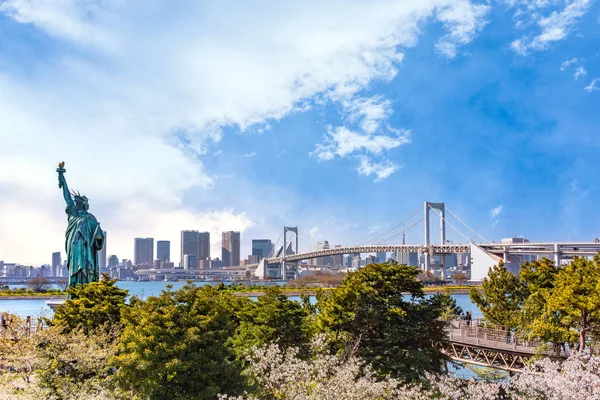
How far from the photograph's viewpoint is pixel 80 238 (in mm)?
26797

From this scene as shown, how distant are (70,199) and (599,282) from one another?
24226 millimetres

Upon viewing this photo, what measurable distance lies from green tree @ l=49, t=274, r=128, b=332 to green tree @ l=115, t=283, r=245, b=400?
4.66m

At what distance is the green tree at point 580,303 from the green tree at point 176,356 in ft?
42.2

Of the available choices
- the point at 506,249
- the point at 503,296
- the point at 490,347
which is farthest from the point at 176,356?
the point at 506,249

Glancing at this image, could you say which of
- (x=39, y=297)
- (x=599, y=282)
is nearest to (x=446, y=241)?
(x=39, y=297)

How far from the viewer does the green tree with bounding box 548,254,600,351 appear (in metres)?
20.4

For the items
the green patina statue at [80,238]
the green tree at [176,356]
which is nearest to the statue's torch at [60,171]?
the green patina statue at [80,238]

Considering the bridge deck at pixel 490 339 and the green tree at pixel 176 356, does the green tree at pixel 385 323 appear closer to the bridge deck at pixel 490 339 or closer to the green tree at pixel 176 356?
the green tree at pixel 176 356

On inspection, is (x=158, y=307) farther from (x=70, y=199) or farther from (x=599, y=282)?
(x=599, y=282)

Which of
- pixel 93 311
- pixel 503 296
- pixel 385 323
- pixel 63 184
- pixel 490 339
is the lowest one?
pixel 490 339

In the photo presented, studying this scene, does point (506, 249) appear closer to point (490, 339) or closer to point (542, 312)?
point (490, 339)

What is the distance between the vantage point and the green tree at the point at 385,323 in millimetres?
20078

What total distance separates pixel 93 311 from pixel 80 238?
6.93 meters

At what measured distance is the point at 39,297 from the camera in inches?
2884
